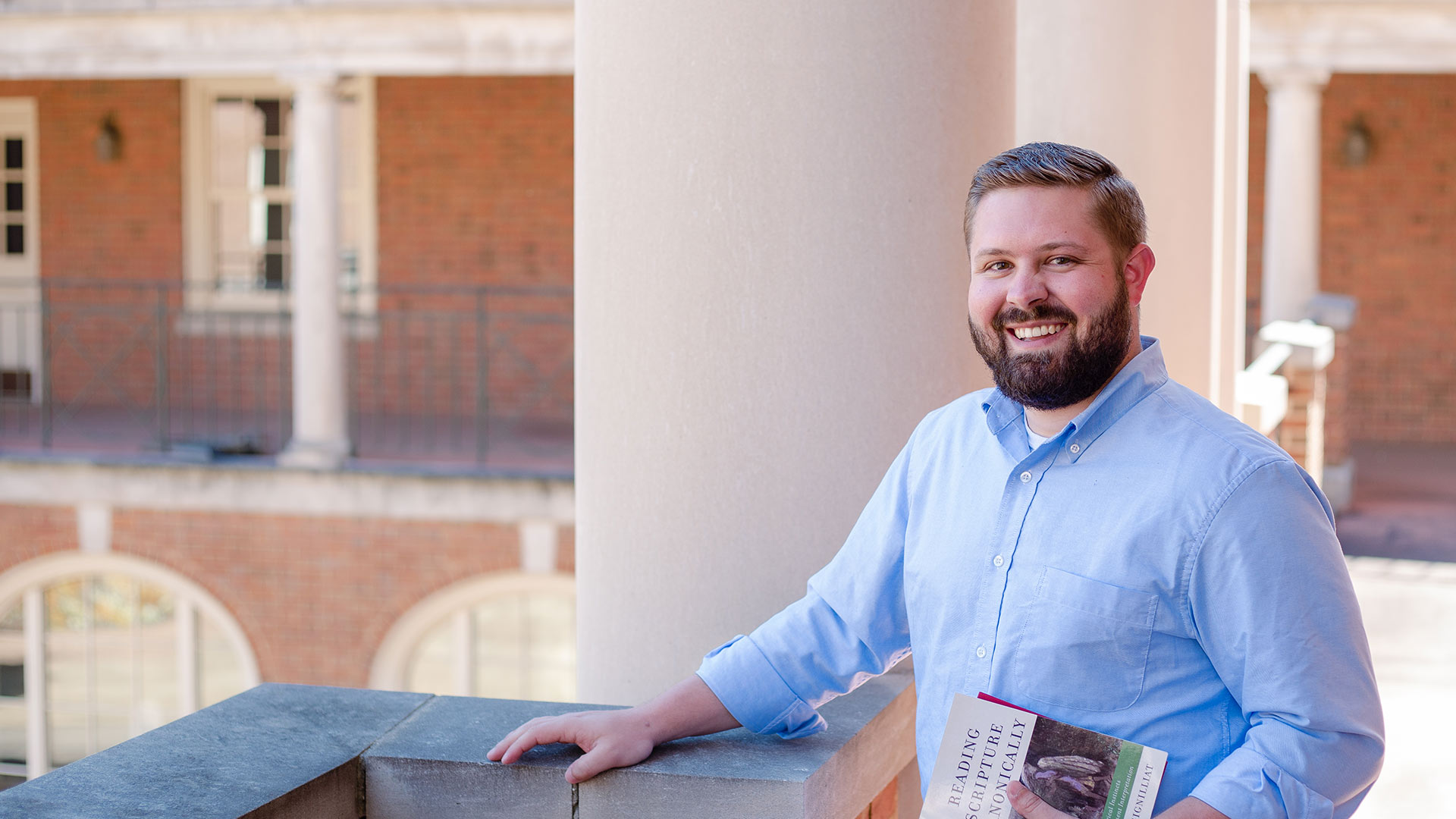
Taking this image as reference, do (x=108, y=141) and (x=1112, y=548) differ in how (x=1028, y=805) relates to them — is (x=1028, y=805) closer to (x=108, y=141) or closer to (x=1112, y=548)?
(x=1112, y=548)

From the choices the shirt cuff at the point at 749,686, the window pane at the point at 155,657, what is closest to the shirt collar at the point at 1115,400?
the shirt cuff at the point at 749,686

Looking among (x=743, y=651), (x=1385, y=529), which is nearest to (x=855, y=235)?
(x=743, y=651)

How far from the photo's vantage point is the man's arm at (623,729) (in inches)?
64.3

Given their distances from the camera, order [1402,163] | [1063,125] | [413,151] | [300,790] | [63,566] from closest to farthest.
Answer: [300,790] → [1063,125] → [63,566] → [1402,163] → [413,151]

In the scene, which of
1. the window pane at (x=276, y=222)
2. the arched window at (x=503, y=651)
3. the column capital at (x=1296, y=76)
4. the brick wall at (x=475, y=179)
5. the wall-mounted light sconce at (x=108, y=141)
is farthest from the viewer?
the window pane at (x=276, y=222)

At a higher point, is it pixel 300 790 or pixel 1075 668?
pixel 1075 668

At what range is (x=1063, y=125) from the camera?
3084mm

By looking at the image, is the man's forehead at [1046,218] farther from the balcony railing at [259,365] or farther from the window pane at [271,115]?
the window pane at [271,115]

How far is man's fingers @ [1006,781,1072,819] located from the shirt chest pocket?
9 cm

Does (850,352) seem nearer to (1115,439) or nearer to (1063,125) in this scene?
(1115,439)

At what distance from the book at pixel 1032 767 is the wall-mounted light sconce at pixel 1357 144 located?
10.3 m

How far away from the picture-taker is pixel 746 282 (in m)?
1.98

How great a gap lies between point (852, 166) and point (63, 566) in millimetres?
8819

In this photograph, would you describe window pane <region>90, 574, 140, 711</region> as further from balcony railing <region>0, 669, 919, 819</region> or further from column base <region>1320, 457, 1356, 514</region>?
balcony railing <region>0, 669, 919, 819</region>
